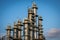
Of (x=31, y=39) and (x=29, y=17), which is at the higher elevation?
(x=29, y=17)

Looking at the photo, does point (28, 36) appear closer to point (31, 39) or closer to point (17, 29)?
point (31, 39)

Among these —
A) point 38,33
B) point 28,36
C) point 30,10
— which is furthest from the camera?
point 38,33

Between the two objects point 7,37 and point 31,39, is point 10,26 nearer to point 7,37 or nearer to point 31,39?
point 7,37

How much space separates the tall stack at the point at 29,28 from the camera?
27.8 m

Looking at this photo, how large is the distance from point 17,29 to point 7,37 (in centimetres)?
201

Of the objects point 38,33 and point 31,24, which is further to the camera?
point 38,33

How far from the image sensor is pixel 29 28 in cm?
2852

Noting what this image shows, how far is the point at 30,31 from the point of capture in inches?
1133

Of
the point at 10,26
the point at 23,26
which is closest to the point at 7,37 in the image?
the point at 10,26

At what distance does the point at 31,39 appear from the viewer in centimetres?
2852

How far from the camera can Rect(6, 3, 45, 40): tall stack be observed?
91.1ft

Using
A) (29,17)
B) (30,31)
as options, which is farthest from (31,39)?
(29,17)

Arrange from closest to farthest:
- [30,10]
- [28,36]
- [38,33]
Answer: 1. [28,36]
2. [30,10]
3. [38,33]

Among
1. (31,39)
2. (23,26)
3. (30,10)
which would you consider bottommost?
(31,39)
